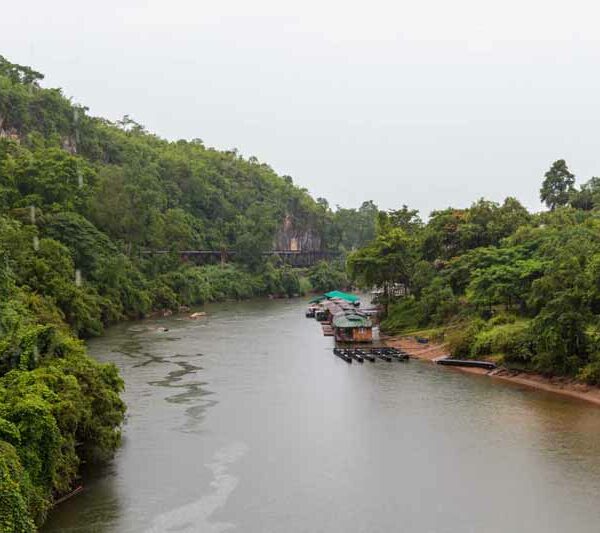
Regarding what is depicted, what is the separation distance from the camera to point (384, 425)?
26.2 meters

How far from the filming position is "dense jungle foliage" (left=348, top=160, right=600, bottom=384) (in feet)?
101

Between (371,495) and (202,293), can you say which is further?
(202,293)

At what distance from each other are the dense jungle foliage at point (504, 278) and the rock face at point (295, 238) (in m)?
50.8

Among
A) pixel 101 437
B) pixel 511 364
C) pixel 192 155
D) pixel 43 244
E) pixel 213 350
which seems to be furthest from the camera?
pixel 192 155

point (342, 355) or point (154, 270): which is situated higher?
point (154, 270)

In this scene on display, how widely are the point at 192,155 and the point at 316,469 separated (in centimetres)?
10363

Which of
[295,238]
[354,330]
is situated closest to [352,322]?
[354,330]

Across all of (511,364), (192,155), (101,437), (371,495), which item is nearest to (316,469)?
(371,495)

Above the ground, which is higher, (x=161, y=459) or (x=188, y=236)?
(x=188, y=236)

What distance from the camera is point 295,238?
395ft

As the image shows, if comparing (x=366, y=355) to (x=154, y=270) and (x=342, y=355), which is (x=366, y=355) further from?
(x=154, y=270)

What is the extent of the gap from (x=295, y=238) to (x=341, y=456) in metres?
98.2

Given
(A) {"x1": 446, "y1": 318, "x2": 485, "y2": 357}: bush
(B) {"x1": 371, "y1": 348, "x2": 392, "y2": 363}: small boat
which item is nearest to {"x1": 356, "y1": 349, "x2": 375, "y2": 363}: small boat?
(B) {"x1": 371, "y1": 348, "x2": 392, "y2": 363}: small boat

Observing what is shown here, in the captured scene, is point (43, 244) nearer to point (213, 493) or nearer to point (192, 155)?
point (213, 493)
